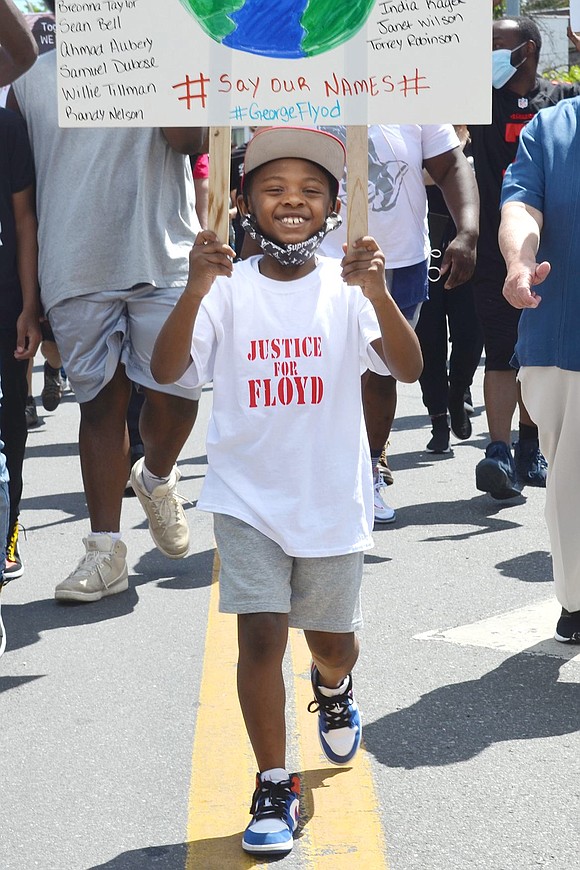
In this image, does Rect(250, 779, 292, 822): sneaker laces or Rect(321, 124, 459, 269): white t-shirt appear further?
Rect(321, 124, 459, 269): white t-shirt

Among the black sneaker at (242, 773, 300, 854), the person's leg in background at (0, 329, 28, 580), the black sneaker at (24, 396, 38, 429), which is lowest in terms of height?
the black sneaker at (24, 396, 38, 429)

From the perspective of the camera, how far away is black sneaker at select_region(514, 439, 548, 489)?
7.47 m

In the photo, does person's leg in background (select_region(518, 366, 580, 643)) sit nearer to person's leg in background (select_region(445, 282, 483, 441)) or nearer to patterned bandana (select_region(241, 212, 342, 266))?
patterned bandana (select_region(241, 212, 342, 266))

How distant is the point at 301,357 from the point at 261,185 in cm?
45

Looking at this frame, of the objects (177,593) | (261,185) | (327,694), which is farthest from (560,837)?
(177,593)

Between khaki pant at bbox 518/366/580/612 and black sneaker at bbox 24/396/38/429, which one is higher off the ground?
khaki pant at bbox 518/366/580/612

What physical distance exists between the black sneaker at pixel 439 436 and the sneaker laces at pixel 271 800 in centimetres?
534

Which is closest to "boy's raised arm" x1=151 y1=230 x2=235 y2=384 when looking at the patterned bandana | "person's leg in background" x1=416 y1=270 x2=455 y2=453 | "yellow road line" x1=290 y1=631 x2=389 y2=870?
the patterned bandana

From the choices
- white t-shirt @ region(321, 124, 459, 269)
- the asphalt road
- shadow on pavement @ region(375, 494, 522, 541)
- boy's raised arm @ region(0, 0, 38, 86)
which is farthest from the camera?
shadow on pavement @ region(375, 494, 522, 541)

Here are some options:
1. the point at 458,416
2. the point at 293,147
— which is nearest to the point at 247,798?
the point at 293,147

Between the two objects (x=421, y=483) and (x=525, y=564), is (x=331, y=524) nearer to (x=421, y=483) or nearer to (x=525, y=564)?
(x=525, y=564)

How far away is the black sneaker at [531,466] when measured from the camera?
747 centimetres

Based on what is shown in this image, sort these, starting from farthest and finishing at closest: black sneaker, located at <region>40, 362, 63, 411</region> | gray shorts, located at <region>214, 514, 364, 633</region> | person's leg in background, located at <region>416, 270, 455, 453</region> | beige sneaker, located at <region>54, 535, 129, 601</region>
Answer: black sneaker, located at <region>40, 362, 63, 411</region> → person's leg in background, located at <region>416, 270, 455, 453</region> → beige sneaker, located at <region>54, 535, 129, 601</region> → gray shorts, located at <region>214, 514, 364, 633</region>

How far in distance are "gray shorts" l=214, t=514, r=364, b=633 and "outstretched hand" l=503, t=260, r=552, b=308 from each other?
875 mm
